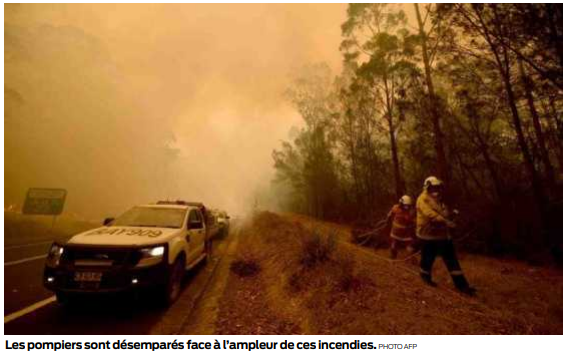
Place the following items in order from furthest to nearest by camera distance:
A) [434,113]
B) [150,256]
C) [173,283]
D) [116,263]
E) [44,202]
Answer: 1. [44,202]
2. [434,113]
3. [173,283]
4. [150,256]
5. [116,263]

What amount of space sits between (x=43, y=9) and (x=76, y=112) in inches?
763

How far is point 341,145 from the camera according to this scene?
86.2 feet

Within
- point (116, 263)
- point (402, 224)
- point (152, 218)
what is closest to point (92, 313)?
point (116, 263)

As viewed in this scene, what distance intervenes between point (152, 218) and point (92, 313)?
2224 millimetres

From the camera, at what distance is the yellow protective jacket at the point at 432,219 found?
5367 millimetres

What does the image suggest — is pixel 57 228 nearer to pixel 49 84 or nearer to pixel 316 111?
pixel 316 111

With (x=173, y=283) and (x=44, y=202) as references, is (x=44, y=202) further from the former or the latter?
(x=173, y=283)

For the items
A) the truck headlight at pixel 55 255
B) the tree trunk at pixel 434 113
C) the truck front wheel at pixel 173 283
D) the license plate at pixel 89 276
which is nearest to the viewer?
the license plate at pixel 89 276

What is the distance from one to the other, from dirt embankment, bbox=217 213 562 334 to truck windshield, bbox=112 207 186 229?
1.84m

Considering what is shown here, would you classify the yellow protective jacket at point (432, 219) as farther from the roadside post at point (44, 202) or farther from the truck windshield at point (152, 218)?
the roadside post at point (44, 202)

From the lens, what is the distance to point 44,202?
17.6 meters

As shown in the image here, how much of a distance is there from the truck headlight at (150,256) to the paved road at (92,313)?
0.80m

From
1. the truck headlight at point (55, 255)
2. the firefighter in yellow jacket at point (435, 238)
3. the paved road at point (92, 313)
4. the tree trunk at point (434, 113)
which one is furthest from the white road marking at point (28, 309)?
the tree trunk at point (434, 113)

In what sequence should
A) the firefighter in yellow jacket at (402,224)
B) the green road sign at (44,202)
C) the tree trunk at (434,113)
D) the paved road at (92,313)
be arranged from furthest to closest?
1. the green road sign at (44,202)
2. the tree trunk at (434,113)
3. the firefighter in yellow jacket at (402,224)
4. the paved road at (92,313)
